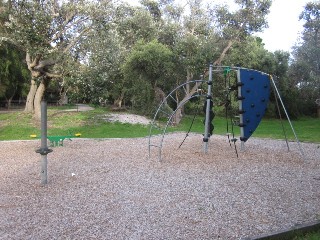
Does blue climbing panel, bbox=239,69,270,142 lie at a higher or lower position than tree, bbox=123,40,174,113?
lower

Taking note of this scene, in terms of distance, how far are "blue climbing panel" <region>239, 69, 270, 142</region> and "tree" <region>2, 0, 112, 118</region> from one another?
950 centimetres

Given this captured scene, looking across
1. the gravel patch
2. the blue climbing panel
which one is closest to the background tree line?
the gravel patch

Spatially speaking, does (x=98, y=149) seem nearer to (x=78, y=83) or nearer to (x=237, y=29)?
(x=78, y=83)

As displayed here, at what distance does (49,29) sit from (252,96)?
34.1ft

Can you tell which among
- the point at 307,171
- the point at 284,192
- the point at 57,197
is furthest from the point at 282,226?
the point at 307,171

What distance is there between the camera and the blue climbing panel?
10.4m

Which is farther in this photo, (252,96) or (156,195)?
(252,96)

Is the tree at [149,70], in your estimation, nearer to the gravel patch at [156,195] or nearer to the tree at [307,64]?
the gravel patch at [156,195]

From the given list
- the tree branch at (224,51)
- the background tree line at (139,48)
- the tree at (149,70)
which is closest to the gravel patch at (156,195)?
the background tree line at (139,48)

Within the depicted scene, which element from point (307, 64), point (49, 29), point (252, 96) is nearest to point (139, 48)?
point (49, 29)

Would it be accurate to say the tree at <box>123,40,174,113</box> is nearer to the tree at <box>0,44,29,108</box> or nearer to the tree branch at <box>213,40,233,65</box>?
the tree branch at <box>213,40,233,65</box>

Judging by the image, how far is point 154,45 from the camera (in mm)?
21359

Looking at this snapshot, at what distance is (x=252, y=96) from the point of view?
10.5m

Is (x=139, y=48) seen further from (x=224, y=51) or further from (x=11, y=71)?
(x=11, y=71)
